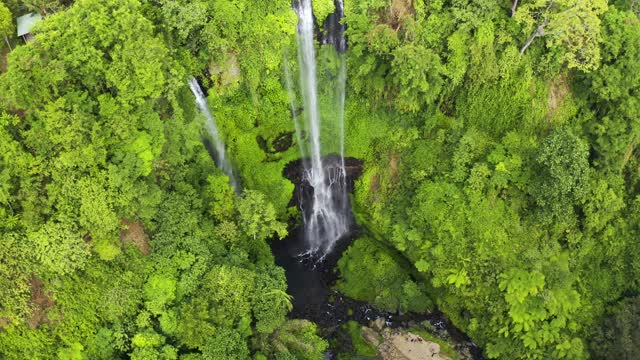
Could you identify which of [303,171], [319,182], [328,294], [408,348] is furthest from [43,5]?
[408,348]

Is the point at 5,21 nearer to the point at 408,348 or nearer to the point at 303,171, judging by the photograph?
the point at 303,171

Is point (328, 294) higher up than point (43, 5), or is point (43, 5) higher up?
point (43, 5)

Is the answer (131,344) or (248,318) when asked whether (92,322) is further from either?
(248,318)

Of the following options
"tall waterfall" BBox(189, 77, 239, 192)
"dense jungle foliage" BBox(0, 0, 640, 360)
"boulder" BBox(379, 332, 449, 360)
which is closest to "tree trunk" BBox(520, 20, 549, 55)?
"dense jungle foliage" BBox(0, 0, 640, 360)

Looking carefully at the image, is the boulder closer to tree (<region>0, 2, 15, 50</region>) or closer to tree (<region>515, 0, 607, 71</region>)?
tree (<region>515, 0, 607, 71</region>)

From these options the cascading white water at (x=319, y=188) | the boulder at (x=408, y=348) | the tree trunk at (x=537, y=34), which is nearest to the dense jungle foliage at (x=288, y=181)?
the tree trunk at (x=537, y=34)

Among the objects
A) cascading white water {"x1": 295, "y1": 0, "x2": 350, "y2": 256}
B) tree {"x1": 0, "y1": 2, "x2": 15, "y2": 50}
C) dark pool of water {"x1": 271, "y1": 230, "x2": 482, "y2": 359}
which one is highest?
tree {"x1": 0, "y1": 2, "x2": 15, "y2": 50}

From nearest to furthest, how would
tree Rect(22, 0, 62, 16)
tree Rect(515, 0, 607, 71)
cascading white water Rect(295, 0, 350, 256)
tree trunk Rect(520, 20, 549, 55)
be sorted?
1. tree Rect(22, 0, 62, 16)
2. tree Rect(515, 0, 607, 71)
3. tree trunk Rect(520, 20, 549, 55)
4. cascading white water Rect(295, 0, 350, 256)
